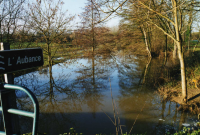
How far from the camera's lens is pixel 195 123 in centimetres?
471

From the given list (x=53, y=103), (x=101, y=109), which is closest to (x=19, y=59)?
(x=101, y=109)

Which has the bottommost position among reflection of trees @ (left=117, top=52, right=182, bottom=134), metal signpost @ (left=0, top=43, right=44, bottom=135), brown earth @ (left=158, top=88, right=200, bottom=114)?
reflection of trees @ (left=117, top=52, right=182, bottom=134)

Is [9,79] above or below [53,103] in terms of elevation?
above

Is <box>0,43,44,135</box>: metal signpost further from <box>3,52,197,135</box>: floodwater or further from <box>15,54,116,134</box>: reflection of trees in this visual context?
<box>15,54,116,134</box>: reflection of trees

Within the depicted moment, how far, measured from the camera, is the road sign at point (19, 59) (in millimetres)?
1396

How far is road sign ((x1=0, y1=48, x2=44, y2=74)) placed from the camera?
1.40 meters

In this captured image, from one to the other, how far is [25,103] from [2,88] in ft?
19.5

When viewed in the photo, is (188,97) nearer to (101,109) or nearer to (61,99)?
(101,109)

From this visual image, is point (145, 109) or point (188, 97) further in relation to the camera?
point (188, 97)

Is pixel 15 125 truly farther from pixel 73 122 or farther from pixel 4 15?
pixel 4 15

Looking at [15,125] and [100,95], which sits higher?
[15,125]

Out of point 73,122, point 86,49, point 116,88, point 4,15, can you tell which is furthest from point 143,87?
point 86,49

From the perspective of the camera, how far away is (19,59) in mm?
1521

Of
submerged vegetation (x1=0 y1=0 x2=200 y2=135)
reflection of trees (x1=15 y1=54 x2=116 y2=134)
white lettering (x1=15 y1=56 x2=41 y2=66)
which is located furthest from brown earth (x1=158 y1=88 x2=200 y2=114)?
white lettering (x1=15 y1=56 x2=41 y2=66)
